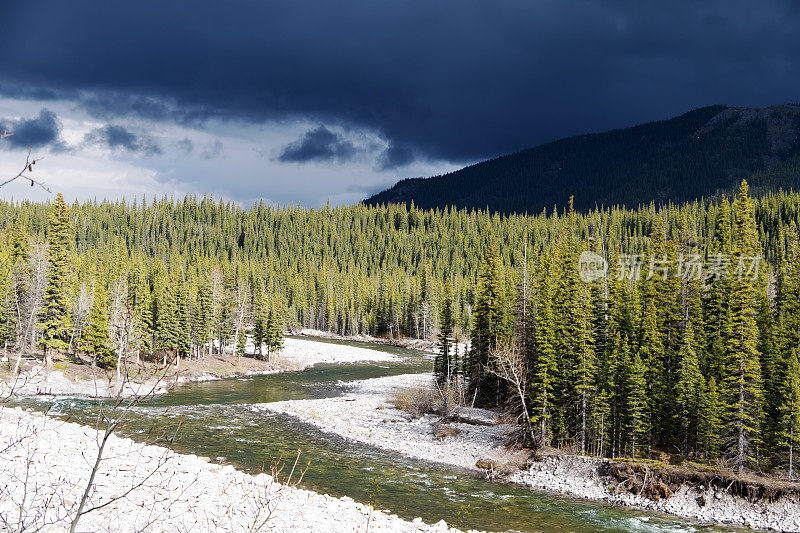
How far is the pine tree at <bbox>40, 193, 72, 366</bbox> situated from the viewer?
5631 cm

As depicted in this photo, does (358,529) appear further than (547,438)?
No

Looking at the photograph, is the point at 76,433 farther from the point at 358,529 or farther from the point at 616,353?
the point at 616,353

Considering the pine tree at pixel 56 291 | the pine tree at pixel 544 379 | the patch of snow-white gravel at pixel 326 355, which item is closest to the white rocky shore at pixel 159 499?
the pine tree at pixel 544 379

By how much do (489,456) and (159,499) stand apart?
70.4 feet

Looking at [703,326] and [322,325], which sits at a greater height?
[703,326]

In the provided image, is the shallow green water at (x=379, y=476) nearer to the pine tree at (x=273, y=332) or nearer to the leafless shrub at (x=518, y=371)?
the leafless shrub at (x=518, y=371)

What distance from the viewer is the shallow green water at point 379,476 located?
23.7 metres

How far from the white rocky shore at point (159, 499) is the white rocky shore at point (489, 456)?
40.5 feet

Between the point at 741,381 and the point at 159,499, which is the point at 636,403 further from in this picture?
the point at 159,499

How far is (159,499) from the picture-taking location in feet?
58.8

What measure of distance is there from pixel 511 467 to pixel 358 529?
53.7 feet

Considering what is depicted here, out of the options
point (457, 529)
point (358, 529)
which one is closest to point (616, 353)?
point (457, 529)

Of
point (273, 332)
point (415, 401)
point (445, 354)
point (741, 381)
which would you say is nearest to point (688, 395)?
point (741, 381)

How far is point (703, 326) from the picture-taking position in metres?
40.9
